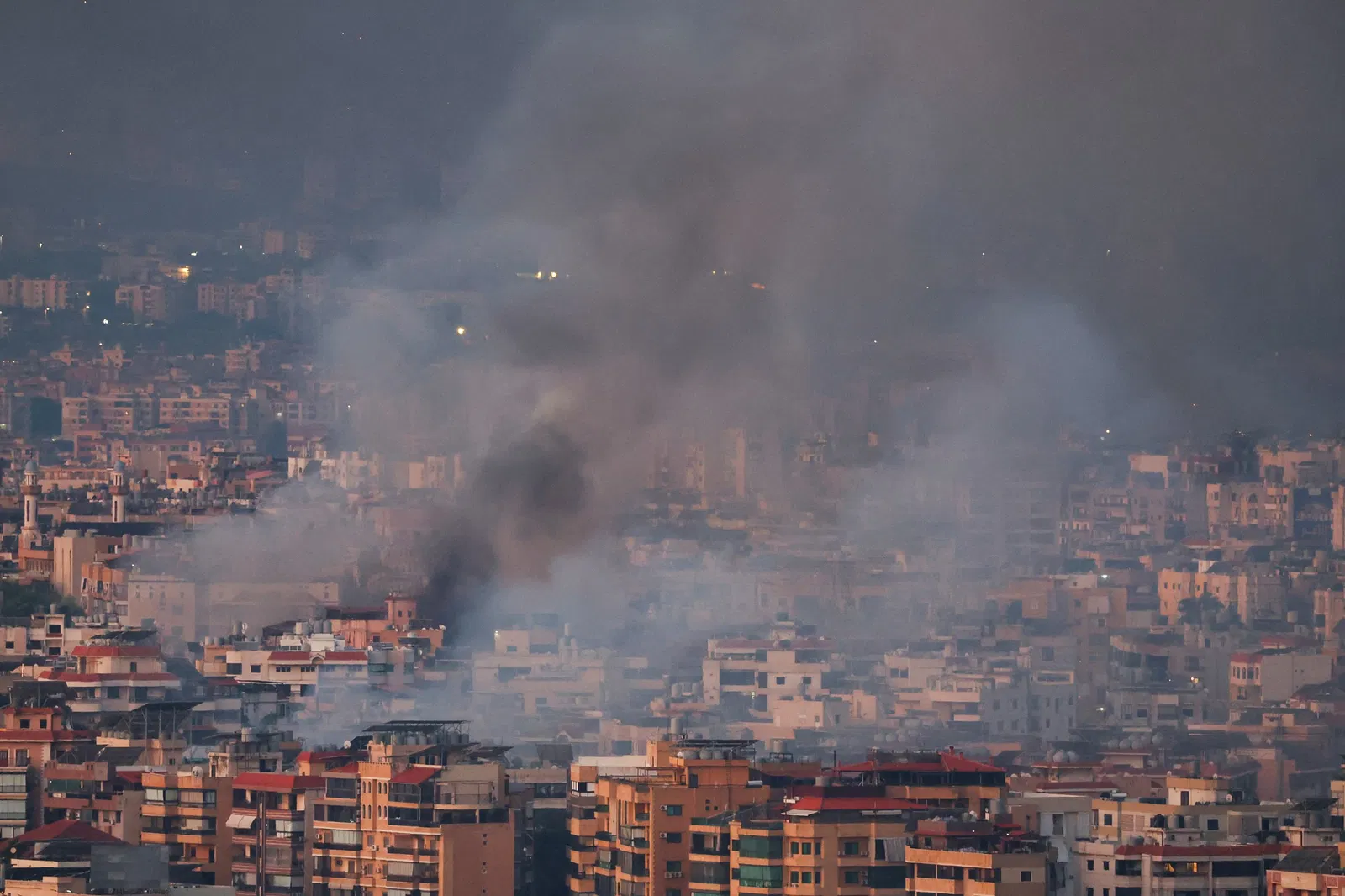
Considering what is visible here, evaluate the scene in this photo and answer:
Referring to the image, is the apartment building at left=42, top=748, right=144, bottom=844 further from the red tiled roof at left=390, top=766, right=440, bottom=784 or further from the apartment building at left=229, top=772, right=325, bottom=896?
the red tiled roof at left=390, top=766, right=440, bottom=784

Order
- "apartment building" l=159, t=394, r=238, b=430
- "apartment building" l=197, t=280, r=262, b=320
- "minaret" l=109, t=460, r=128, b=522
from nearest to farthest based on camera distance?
"minaret" l=109, t=460, r=128, b=522 → "apartment building" l=159, t=394, r=238, b=430 → "apartment building" l=197, t=280, r=262, b=320

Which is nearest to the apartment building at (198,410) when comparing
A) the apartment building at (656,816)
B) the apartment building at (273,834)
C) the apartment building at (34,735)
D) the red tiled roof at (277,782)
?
the apartment building at (34,735)

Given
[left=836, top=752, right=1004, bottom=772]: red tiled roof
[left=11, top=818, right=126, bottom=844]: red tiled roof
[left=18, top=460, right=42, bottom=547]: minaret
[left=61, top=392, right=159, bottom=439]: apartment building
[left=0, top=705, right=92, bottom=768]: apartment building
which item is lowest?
[left=11, top=818, right=126, bottom=844]: red tiled roof

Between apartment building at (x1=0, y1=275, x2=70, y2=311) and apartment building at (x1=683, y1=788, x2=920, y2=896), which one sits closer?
apartment building at (x1=683, y1=788, x2=920, y2=896)

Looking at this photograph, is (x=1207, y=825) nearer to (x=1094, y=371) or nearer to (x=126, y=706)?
(x=126, y=706)

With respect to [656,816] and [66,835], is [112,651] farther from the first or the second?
[656,816]

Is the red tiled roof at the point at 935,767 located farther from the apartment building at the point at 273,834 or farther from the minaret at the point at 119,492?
the minaret at the point at 119,492

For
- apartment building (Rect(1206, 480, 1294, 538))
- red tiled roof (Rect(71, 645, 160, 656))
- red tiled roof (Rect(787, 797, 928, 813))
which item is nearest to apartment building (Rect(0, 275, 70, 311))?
apartment building (Rect(1206, 480, 1294, 538))
